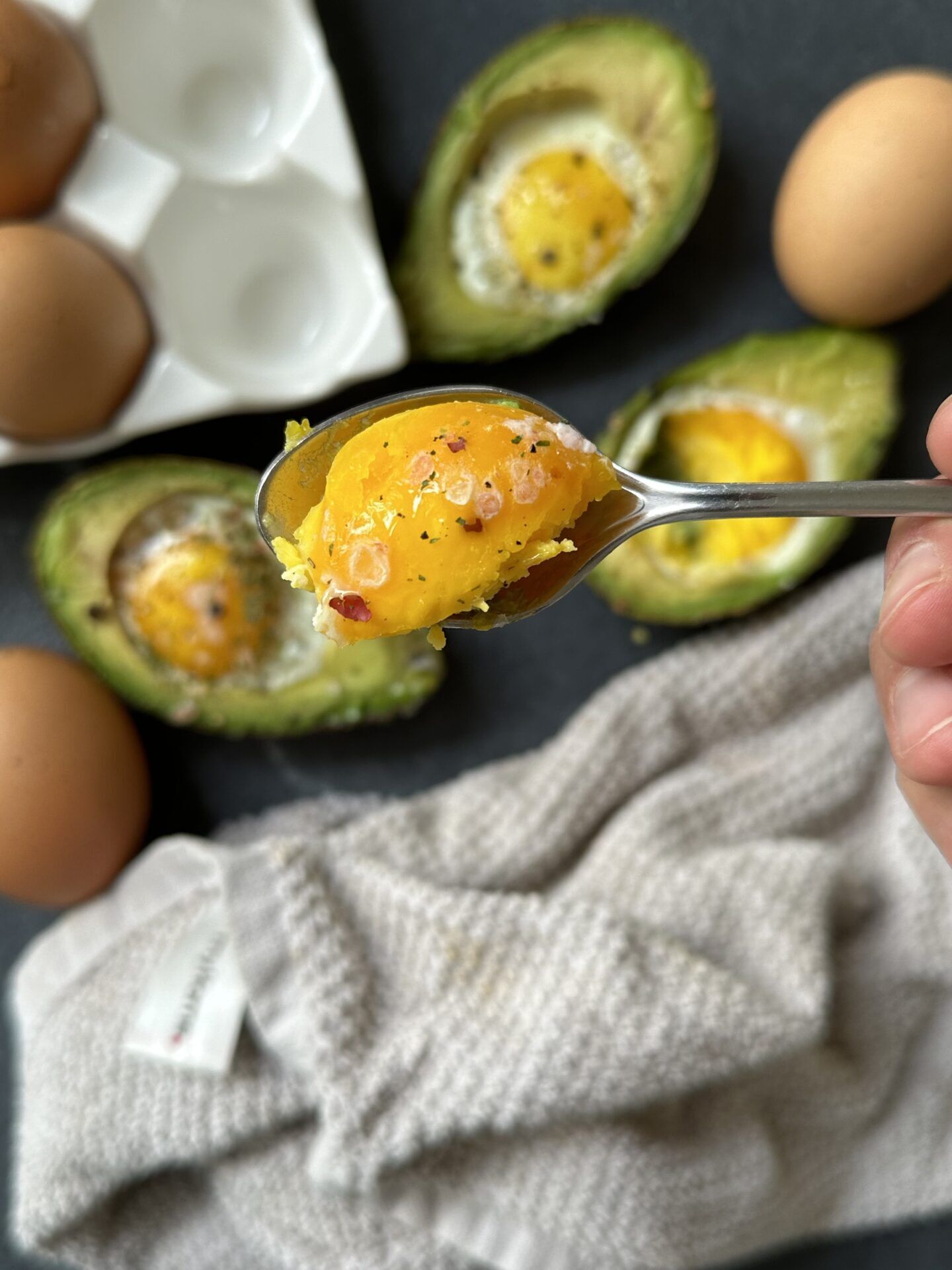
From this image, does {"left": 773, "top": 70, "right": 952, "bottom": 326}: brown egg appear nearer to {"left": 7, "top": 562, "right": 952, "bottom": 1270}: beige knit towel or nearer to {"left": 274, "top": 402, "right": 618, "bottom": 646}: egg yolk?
{"left": 7, "top": 562, "right": 952, "bottom": 1270}: beige knit towel

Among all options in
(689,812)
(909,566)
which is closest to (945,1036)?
(689,812)

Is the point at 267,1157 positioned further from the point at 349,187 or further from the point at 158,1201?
the point at 349,187

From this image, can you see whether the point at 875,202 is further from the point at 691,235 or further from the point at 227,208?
the point at 227,208

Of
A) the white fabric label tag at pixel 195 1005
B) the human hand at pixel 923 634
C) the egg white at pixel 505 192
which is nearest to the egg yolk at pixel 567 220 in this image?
the egg white at pixel 505 192

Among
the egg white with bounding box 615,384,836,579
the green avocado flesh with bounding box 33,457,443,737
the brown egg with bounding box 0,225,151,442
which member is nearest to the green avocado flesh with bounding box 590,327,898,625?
the egg white with bounding box 615,384,836,579

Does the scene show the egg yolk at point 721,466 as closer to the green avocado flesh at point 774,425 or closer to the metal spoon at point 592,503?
the green avocado flesh at point 774,425

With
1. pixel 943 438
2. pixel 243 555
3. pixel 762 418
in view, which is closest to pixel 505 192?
pixel 762 418
